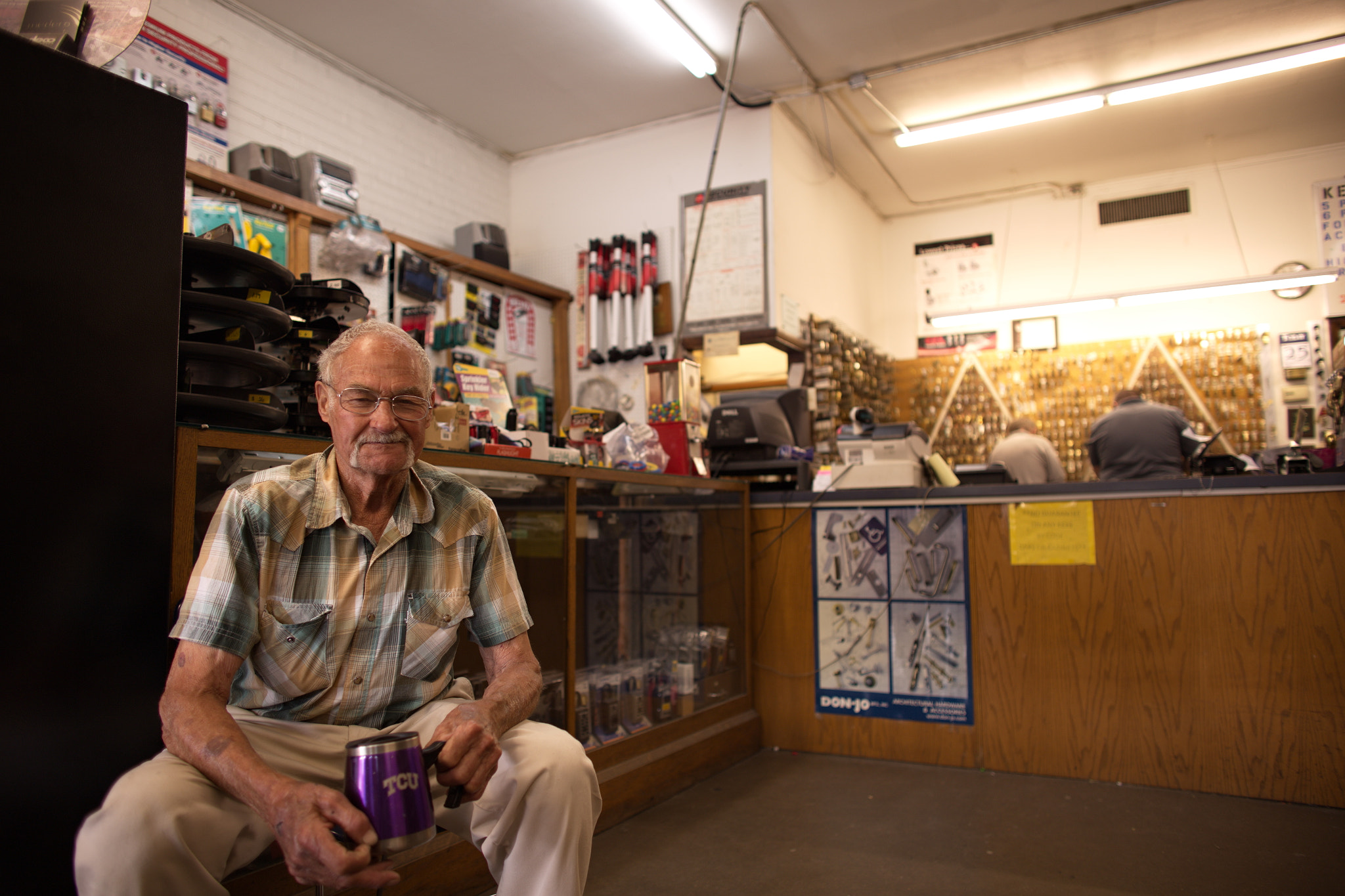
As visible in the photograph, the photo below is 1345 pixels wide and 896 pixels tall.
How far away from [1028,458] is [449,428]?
15.6ft

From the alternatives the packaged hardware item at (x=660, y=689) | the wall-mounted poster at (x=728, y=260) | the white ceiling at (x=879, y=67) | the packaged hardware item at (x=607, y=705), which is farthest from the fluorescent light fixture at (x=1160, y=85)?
the packaged hardware item at (x=607, y=705)

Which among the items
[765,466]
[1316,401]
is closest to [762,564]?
[765,466]

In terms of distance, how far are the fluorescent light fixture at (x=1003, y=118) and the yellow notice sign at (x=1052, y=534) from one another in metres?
2.95

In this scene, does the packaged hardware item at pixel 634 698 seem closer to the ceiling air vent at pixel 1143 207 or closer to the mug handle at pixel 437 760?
the mug handle at pixel 437 760

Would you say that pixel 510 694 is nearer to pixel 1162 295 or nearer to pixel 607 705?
pixel 607 705

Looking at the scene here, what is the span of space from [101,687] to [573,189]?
5366 millimetres

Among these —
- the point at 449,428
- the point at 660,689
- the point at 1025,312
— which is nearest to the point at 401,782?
the point at 449,428

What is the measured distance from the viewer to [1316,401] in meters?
6.41

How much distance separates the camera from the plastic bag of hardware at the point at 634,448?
3.21 meters

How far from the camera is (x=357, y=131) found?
17.0 feet

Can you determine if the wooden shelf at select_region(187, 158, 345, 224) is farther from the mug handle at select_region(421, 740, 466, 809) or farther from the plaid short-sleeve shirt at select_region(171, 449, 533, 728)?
the mug handle at select_region(421, 740, 466, 809)

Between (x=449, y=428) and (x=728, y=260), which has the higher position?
(x=728, y=260)

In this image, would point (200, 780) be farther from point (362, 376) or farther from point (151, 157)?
point (151, 157)

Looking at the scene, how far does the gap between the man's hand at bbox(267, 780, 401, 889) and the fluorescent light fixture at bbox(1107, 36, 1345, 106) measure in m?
5.44
